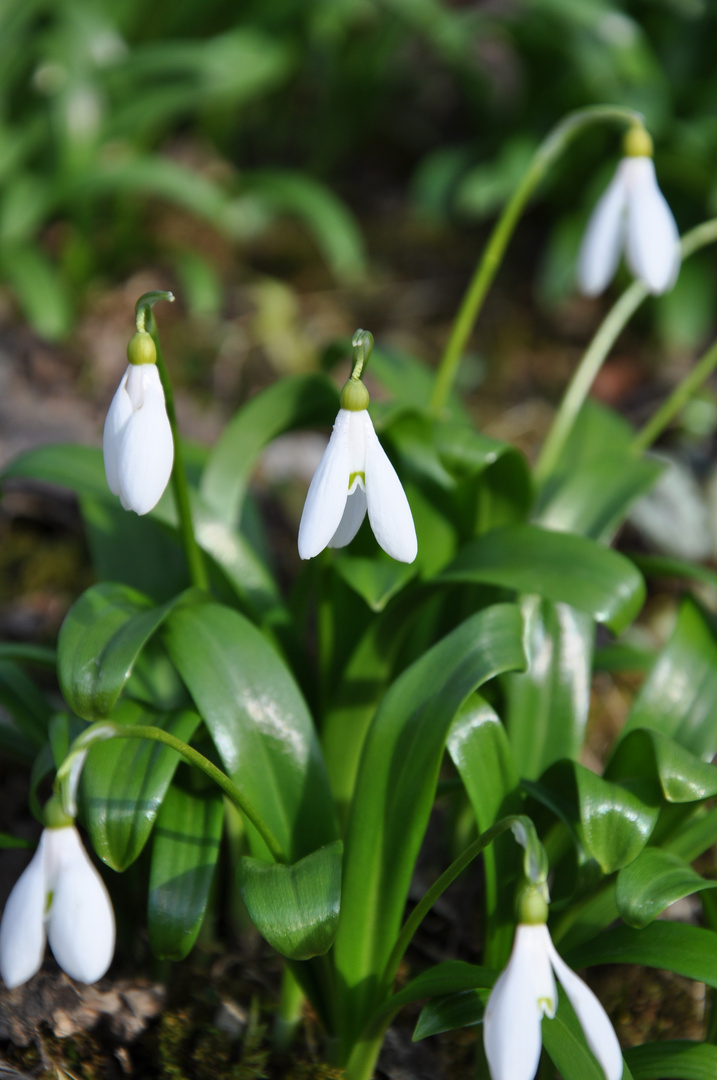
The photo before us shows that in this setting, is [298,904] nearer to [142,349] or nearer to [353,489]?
[353,489]

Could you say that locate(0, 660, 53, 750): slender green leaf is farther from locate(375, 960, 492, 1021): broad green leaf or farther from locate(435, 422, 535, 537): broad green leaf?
locate(435, 422, 535, 537): broad green leaf

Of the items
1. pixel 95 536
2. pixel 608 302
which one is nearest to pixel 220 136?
pixel 608 302

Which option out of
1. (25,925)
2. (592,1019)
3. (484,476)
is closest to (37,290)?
(484,476)

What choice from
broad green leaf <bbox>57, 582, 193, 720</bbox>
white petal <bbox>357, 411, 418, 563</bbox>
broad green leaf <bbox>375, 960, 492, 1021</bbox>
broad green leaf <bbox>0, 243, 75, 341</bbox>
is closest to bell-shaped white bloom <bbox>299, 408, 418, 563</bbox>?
white petal <bbox>357, 411, 418, 563</bbox>

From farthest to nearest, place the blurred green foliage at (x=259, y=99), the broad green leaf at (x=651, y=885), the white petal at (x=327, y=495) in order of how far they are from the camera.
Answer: the blurred green foliage at (x=259, y=99)
the broad green leaf at (x=651, y=885)
the white petal at (x=327, y=495)

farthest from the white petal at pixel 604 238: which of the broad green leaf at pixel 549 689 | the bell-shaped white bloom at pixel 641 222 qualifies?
the broad green leaf at pixel 549 689

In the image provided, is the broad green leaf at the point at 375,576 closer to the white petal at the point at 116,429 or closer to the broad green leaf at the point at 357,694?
the broad green leaf at the point at 357,694
